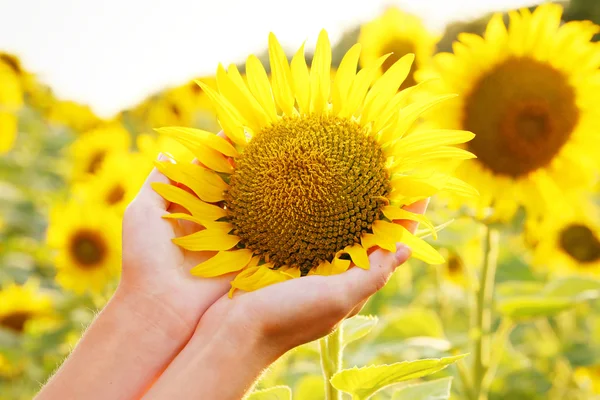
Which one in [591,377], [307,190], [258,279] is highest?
[307,190]

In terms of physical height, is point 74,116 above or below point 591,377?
above

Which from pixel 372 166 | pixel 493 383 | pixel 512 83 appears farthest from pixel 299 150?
pixel 493 383

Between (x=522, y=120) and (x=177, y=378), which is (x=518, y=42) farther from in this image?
(x=177, y=378)

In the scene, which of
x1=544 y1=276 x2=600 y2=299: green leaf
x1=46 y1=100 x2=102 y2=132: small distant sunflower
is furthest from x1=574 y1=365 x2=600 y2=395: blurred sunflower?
x1=46 y1=100 x2=102 y2=132: small distant sunflower

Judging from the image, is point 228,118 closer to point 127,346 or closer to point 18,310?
point 127,346

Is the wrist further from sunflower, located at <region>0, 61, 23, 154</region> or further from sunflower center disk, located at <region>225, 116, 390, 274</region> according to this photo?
sunflower, located at <region>0, 61, 23, 154</region>

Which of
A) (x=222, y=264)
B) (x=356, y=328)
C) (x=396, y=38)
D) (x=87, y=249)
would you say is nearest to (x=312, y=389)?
(x=356, y=328)

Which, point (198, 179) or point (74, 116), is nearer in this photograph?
point (198, 179)
